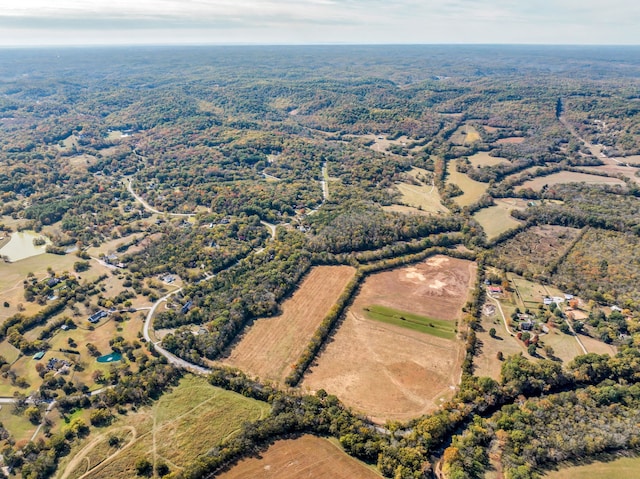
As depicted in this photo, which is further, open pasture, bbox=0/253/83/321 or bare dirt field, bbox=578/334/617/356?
open pasture, bbox=0/253/83/321

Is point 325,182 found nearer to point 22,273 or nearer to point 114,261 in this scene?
point 114,261

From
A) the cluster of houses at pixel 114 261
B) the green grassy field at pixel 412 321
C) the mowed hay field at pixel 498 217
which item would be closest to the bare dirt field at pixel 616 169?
the mowed hay field at pixel 498 217

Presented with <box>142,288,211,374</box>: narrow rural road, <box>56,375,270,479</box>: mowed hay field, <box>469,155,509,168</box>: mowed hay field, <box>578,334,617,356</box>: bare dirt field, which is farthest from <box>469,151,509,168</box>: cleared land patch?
<box>56,375,270,479</box>: mowed hay field

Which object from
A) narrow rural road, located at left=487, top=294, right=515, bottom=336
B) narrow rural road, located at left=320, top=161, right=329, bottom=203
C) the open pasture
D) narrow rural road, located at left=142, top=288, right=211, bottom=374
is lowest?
the open pasture

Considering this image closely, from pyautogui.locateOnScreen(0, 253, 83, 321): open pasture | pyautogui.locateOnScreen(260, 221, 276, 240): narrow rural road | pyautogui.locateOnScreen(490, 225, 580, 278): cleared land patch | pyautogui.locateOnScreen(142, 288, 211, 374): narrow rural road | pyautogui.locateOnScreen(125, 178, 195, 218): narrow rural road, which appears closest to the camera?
pyautogui.locateOnScreen(142, 288, 211, 374): narrow rural road

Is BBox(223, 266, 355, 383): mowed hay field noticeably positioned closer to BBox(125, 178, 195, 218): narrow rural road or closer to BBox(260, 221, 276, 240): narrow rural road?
BBox(260, 221, 276, 240): narrow rural road

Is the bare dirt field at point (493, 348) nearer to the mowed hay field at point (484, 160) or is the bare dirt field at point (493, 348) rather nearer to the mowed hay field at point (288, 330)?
the mowed hay field at point (288, 330)

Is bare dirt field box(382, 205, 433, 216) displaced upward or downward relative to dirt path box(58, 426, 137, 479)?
upward

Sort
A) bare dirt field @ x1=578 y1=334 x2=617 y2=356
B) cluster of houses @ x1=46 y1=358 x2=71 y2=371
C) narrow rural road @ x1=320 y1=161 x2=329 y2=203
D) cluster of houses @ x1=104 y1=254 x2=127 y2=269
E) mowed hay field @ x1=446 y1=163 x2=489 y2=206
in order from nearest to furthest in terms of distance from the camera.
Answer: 1. cluster of houses @ x1=46 y1=358 x2=71 y2=371
2. bare dirt field @ x1=578 y1=334 x2=617 y2=356
3. cluster of houses @ x1=104 y1=254 x2=127 y2=269
4. mowed hay field @ x1=446 y1=163 x2=489 y2=206
5. narrow rural road @ x1=320 y1=161 x2=329 y2=203

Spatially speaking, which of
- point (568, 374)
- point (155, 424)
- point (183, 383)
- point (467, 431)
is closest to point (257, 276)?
point (183, 383)
